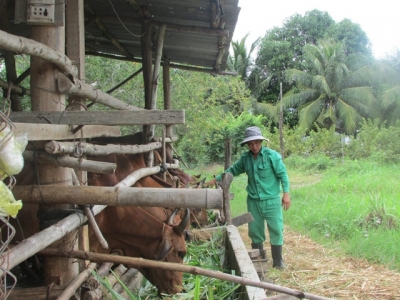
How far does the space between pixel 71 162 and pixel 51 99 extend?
54cm

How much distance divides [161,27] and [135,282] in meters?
3.22

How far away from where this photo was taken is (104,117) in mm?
2283

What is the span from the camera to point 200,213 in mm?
6426

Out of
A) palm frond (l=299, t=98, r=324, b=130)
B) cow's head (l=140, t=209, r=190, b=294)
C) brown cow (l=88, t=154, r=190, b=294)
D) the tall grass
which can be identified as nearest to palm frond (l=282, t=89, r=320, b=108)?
palm frond (l=299, t=98, r=324, b=130)

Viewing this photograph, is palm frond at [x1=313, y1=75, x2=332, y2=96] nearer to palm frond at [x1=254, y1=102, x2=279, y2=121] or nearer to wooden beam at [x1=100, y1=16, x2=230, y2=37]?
palm frond at [x1=254, y1=102, x2=279, y2=121]

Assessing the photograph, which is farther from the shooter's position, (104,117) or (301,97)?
(301,97)

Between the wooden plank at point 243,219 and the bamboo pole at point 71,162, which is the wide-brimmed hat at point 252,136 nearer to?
the wooden plank at point 243,219

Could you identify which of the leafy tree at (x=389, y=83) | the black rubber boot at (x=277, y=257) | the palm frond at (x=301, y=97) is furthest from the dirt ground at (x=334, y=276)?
the palm frond at (x=301, y=97)

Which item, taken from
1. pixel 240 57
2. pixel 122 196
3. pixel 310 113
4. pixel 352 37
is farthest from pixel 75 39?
pixel 352 37

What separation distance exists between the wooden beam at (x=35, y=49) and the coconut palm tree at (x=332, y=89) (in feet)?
70.9

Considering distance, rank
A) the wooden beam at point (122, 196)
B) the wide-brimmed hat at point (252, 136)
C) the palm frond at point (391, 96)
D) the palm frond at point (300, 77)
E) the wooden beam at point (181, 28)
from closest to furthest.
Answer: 1. the wooden beam at point (122, 196)
2. the wide-brimmed hat at point (252, 136)
3. the wooden beam at point (181, 28)
4. the palm frond at point (391, 96)
5. the palm frond at point (300, 77)

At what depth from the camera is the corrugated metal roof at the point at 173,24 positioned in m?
4.82

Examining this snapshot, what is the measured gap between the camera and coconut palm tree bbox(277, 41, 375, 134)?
2370cm

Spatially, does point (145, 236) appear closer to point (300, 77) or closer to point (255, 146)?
point (255, 146)
